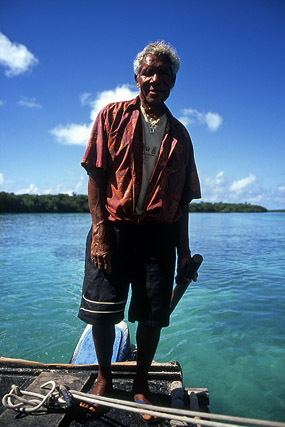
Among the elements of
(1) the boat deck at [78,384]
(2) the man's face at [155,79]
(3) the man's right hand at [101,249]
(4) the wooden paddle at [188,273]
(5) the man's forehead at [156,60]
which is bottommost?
(1) the boat deck at [78,384]

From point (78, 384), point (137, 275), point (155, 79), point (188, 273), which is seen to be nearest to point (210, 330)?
point (188, 273)

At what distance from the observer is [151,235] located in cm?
223

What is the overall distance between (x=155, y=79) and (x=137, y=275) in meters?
1.45

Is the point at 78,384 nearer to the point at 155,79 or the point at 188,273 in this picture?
the point at 188,273

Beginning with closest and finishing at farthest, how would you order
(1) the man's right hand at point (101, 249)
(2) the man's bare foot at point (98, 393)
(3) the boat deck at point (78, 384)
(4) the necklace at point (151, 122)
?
1. (3) the boat deck at point (78, 384)
2. (2) the man's bare foot at point (98, 393)
3. (1) the man's right hand at point (101, 249)
4. (4) the necklace at point (151, 122)

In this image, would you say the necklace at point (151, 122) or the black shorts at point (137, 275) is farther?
the necklace at point (151, 122)

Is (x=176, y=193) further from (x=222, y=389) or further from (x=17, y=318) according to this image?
(x=17, y=318)

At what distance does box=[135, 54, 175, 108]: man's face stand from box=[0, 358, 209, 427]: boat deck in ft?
7.14

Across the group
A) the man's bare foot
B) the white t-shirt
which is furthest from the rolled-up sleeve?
the man's bare foot

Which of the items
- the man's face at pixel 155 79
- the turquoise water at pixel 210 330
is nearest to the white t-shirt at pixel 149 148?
the man's face at pixel 155 79

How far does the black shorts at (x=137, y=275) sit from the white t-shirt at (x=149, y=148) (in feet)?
0.64

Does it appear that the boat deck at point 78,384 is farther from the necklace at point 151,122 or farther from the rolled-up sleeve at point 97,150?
the necklace at point 151,122

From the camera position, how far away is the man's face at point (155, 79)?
2217 mm

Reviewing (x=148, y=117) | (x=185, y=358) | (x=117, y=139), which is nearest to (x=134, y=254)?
(x=117, y=139)
